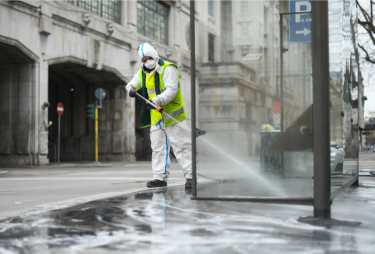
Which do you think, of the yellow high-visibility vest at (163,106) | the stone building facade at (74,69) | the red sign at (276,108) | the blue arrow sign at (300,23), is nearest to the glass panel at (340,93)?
the blue arrow sign at (300,23)

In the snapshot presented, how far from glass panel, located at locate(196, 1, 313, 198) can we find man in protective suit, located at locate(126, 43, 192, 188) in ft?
5.36

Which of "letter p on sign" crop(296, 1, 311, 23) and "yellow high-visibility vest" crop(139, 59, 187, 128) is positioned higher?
"letter p on sign" crop(296, 1, 311, 23)

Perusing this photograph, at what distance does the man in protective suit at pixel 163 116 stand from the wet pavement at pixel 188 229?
5.27ft

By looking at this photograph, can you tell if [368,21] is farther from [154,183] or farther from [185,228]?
[185,228]

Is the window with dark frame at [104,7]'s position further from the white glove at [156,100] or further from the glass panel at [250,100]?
the glass panel at [250,100]

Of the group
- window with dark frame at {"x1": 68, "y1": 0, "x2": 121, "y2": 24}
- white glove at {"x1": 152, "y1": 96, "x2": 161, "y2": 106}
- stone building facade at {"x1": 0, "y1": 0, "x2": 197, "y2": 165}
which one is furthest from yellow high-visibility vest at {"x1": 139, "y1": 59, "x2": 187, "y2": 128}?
window with dark frame at {"x1": 68, "y1": 0, "x2": 121, "y2": 24}

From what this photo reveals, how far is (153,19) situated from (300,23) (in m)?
24.5

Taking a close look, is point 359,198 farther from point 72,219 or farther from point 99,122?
point 99,122

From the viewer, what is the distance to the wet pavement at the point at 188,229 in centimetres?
272

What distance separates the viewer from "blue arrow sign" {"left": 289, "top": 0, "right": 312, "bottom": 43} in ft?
12.7

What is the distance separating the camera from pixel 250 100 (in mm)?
4199

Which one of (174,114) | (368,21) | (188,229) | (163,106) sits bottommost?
(188,229)

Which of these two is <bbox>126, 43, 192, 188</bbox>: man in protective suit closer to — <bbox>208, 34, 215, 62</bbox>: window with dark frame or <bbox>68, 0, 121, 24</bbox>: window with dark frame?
<bbox>208, 34, 215, 62</bbox>: window with dark frame

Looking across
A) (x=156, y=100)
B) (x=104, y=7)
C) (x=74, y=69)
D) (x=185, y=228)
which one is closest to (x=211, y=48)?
(x=156, y=100)
